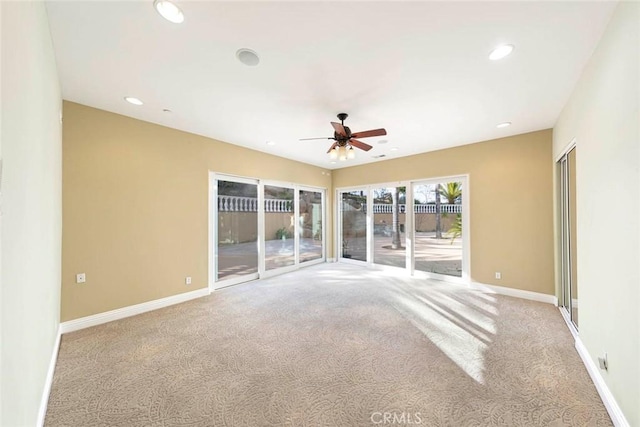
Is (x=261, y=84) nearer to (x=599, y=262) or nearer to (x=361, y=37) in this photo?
(x=361, y=37)

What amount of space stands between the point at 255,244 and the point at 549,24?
505 cm

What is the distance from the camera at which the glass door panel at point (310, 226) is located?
645 cm

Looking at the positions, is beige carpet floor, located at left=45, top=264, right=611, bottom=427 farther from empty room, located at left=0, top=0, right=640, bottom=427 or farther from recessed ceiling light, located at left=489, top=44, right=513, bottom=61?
recessed ceiling light, located at left=489, top=44, right=513, bottom=61

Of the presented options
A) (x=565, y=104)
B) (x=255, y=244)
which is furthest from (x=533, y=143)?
(x=255, y=244)

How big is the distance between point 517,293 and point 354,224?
3752mm

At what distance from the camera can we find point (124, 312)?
11.0 feet

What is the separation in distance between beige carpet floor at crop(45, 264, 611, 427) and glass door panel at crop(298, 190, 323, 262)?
285cm

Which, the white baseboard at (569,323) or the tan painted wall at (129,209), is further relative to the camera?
the tan painted wall at (129,209)

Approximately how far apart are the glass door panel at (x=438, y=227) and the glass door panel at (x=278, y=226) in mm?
2925

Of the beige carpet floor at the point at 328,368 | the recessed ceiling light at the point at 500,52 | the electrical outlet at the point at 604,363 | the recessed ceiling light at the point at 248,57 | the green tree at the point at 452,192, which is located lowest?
the beige carpet floor at the point at 328,368

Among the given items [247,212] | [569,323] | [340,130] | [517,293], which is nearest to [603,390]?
[569,323]

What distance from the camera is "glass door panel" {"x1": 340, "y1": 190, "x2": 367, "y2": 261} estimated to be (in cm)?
658

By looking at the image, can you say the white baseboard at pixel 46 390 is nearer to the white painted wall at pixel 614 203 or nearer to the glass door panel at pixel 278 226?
the glass door panel at pixel 278 226

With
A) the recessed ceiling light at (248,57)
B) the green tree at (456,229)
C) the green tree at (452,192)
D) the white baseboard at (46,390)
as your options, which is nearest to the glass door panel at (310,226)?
the green tree at (452,192)
